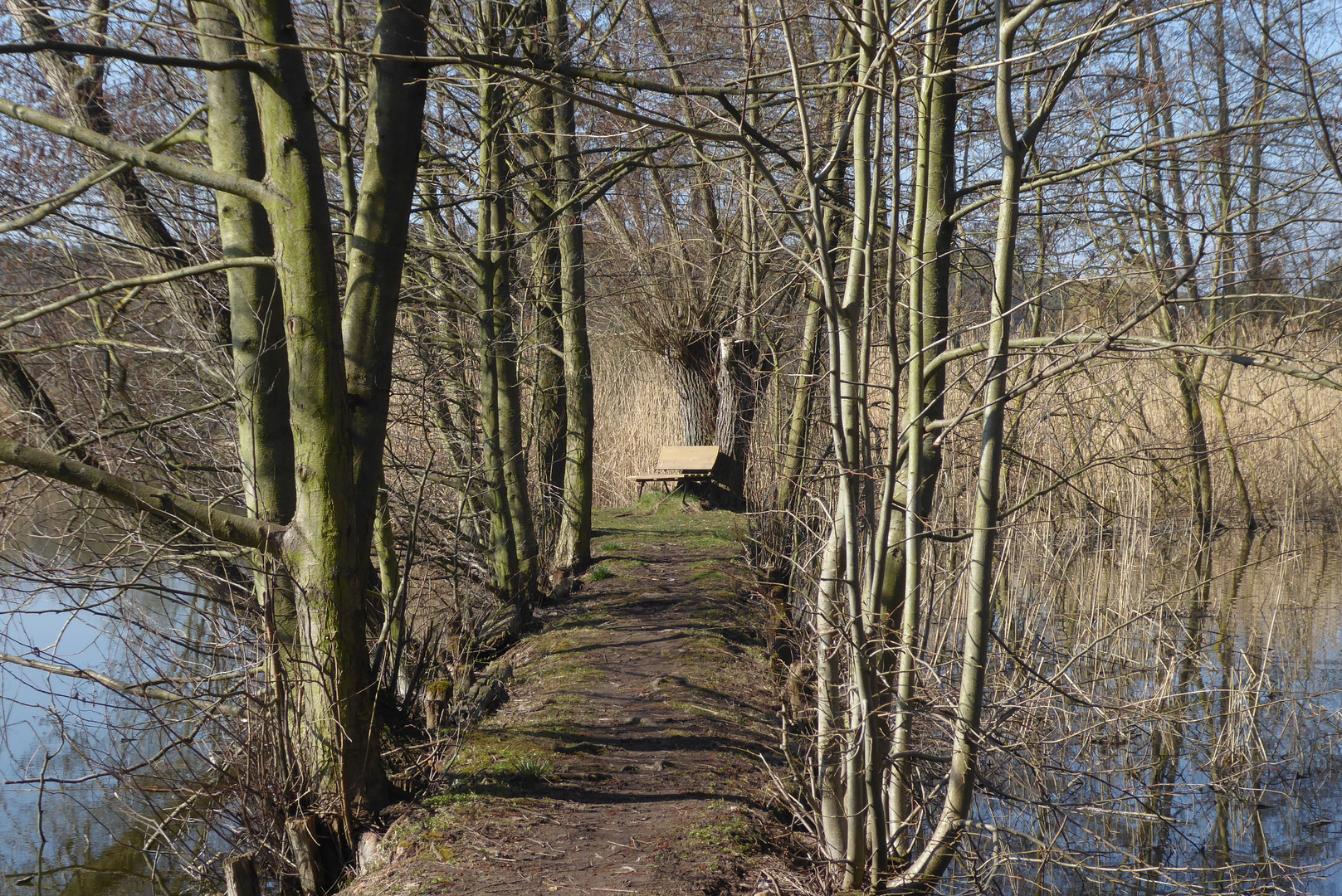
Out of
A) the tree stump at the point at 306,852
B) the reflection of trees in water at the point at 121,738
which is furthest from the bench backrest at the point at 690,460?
the tree stump at the point at 306,852

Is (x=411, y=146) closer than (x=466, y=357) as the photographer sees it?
Yes

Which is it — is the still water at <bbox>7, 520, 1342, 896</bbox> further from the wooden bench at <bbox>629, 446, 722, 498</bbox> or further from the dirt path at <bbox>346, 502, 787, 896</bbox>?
the wooden bench at <bbox>629, 446, 722, 498</bbox>

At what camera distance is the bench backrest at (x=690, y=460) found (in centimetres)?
1282

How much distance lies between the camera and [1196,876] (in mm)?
5746

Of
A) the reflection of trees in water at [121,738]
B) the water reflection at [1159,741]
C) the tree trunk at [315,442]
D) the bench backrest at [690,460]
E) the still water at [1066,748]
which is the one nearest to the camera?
the tree trunk at [315,442]

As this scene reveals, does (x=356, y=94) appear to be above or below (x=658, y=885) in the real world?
above

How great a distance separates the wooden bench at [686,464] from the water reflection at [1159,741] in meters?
4.84

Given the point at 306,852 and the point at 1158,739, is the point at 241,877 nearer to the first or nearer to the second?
the point at 306,852

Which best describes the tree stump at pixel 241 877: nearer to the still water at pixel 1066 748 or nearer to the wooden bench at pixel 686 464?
the still water at pixel 1066 748

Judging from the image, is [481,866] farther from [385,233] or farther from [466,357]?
[466,357]

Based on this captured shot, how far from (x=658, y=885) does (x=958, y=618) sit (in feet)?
10.5

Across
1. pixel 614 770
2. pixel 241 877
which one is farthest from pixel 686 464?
pixel 241 877

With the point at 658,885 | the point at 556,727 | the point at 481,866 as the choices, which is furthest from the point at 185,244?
the point at 658,885

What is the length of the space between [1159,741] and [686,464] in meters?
6.90
